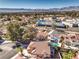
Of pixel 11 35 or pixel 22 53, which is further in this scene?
pixel 11 35

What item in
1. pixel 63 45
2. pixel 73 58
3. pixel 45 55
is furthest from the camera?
pixel 63 45

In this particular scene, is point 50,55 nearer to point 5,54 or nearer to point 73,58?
point 73,58

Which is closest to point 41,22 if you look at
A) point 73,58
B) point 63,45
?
point 63,45

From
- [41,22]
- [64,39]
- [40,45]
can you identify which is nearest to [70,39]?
[64,39]

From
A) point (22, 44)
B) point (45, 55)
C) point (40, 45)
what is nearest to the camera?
point (45, 55)

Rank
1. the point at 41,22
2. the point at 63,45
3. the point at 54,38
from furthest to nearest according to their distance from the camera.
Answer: the point at 41,22, the point at 54,38, the point at 63,45

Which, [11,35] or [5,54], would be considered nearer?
[5,54]

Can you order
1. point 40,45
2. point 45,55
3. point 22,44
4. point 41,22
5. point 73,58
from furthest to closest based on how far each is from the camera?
point 41,22
point 22,44
point 40,45
point 45,55
point 73,58

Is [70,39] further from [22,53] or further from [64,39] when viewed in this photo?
[22,53]

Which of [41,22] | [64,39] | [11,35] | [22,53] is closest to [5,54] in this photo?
[22,53]
